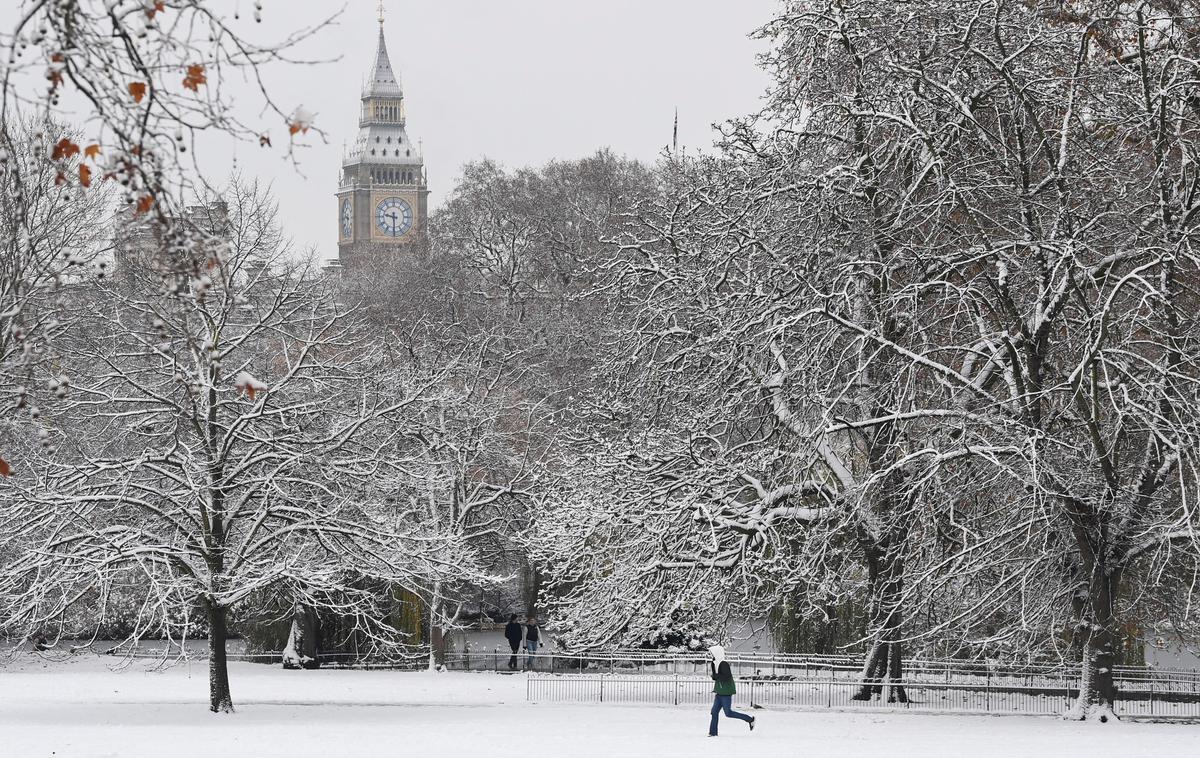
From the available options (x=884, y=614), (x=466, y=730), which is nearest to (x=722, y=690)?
(x=466, y=730)

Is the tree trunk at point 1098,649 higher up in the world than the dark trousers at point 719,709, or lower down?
higher up

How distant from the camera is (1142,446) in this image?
74.8ft

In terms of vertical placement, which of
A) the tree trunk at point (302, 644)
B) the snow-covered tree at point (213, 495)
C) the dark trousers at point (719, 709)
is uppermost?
the snow-covered tree at point (213, 495)

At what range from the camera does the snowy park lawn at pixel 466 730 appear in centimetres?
1950

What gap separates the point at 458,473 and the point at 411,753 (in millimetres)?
19062

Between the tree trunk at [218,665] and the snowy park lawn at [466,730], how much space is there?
26 cm

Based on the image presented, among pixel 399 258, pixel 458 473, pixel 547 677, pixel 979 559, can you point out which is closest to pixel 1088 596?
pixel 979 559

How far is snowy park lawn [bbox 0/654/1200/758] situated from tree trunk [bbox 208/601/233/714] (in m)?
0.26

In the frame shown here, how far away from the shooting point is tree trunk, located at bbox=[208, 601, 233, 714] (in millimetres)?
24172

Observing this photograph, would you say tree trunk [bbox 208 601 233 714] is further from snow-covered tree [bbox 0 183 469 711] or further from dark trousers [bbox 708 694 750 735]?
dark trousers [bbox 708 694 750 735]

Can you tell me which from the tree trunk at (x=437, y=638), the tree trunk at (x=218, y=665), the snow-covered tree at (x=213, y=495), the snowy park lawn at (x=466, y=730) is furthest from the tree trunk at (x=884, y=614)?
the tree trunk at (x=437, y=638)

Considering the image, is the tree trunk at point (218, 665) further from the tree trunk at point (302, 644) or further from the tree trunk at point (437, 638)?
the tree trunk at point (302, 644)

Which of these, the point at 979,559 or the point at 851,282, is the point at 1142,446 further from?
the point at 851,282

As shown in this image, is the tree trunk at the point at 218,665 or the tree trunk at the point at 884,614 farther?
the tree trunk at the point at 218,665
